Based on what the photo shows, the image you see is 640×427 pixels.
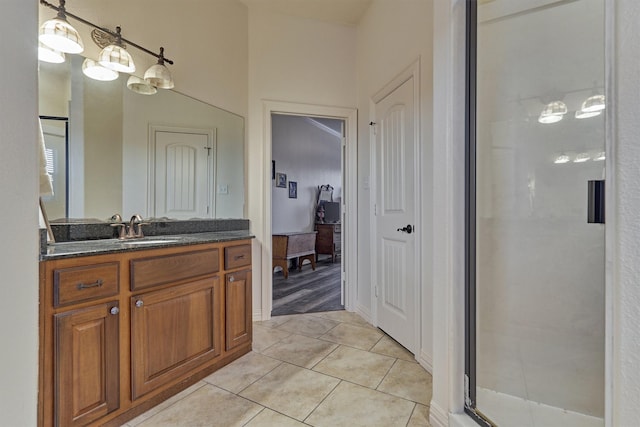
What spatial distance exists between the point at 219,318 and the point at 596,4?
2342 millimetres

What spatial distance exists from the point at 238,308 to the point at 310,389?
2.37ft

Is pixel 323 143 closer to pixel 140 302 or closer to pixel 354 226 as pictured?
pixel 354 226

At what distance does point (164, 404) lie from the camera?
162 cm

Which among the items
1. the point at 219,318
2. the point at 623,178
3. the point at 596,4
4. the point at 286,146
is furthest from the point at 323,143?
the point at 623,178

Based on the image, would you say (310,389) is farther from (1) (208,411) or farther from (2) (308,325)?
(2) (308,325)

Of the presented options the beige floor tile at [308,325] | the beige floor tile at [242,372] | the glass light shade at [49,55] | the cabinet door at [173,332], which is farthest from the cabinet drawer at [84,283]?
the beige floor tile at [308,325]

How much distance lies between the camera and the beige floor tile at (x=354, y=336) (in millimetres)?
2389

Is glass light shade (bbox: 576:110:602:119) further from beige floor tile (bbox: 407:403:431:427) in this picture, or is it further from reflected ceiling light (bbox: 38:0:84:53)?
reflected ceiling light (bbox: 38:0:84:53)

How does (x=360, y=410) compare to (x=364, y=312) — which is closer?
(x=360, y=410)

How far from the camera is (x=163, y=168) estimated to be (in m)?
2.31

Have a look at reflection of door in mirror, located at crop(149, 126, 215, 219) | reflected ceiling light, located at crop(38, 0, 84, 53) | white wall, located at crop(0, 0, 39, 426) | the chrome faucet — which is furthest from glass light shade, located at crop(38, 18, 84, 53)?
white wall, located at crop(0, 0, 39, 426)

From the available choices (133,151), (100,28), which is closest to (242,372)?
(133,151)

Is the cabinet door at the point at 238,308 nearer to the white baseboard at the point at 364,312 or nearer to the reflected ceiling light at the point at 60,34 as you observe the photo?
the white baseboard at the point at 364,312

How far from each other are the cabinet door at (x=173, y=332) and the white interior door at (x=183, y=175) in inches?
31.5
